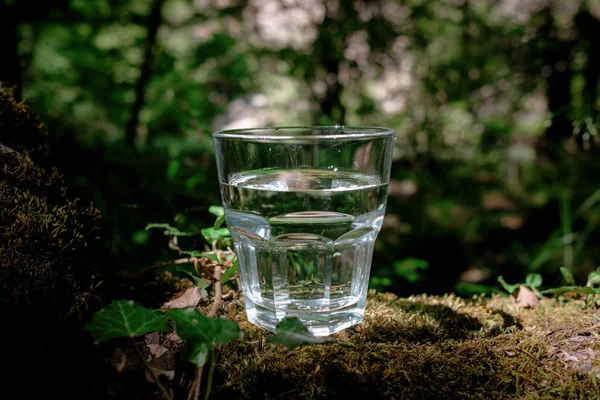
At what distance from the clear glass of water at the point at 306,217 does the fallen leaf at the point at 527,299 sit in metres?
0.69

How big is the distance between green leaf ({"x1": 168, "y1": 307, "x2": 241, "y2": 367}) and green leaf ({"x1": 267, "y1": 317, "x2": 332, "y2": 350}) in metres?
0.10

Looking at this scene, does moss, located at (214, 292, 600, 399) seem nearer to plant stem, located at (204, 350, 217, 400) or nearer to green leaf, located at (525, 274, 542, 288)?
plant stem, located at (204, 350, 217, 400)

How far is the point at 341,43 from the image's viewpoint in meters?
4.25

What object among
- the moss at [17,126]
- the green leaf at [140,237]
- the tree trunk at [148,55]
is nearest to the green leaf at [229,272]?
the moss at [17,126]

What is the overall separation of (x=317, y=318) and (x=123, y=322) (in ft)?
1.77

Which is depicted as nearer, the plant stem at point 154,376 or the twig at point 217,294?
the plant stem at point 154,376

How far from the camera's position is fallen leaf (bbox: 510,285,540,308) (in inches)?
66.3

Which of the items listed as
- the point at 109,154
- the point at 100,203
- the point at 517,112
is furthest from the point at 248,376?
the point at 517,112

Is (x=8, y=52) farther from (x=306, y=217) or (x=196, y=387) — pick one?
(x=196, y=387)

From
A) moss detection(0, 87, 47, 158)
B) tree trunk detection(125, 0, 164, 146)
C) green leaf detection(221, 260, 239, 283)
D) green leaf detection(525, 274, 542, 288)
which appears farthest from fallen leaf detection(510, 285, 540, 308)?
tree trunk detection(125, 0, 164, 146)

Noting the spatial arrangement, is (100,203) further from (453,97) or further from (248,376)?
(453,97)

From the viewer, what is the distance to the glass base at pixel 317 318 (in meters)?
1.33

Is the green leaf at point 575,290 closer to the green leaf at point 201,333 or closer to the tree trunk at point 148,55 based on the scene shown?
the green leaf at point 201,333

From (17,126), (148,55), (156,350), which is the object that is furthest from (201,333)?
(148,55)
